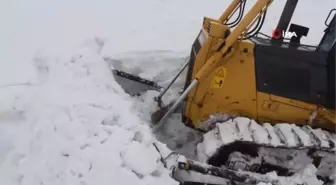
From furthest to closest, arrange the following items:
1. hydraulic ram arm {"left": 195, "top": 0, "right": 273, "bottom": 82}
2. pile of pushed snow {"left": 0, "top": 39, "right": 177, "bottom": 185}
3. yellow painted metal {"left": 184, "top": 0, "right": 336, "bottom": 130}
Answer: yellow painted metal {"left": 184, "top": 0, "right": 336, "bottom": 130} → hydraulic ram arm {"left": 195, "top": 0, "right": 273, "bottom": 82} → pile of pushed snow {"left": 0, "top": 39, "right": 177, "bottom": 185}

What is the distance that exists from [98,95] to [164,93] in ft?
3.95

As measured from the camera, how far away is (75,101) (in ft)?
10.6

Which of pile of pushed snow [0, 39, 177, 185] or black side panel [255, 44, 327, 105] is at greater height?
black side panel [255, 44, 327, 105]

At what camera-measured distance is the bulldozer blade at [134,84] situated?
4.71m

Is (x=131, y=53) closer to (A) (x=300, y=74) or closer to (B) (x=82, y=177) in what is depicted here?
(A) (x=300, y=74)

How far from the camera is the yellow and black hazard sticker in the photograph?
3586 mm

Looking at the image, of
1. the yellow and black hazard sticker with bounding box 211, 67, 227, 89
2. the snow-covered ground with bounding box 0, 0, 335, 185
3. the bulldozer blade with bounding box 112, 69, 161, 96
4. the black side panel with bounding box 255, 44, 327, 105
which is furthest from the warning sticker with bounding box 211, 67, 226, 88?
the bulldozer blade with bounding box 112, 69, 161, 96

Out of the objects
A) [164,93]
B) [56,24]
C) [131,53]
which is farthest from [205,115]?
[56,24]

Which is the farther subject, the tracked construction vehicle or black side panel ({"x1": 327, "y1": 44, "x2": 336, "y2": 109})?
black side panel ({"x1": 327, "y1": 44, "x2": 336, "y2": 109})

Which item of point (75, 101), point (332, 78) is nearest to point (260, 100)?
point (332, 78)

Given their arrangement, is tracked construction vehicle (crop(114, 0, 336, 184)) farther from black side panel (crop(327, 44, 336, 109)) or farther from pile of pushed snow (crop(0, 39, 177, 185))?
pile of pushed snow (crop(0, 39, 177, 185))

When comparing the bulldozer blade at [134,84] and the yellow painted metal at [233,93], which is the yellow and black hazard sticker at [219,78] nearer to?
the yellow painted metal at [233,93]

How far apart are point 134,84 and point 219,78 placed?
150 centimetres

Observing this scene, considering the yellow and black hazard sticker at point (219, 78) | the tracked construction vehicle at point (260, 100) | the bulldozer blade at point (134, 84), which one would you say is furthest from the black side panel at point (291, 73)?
the bulldozer blade at point (134, 84)
